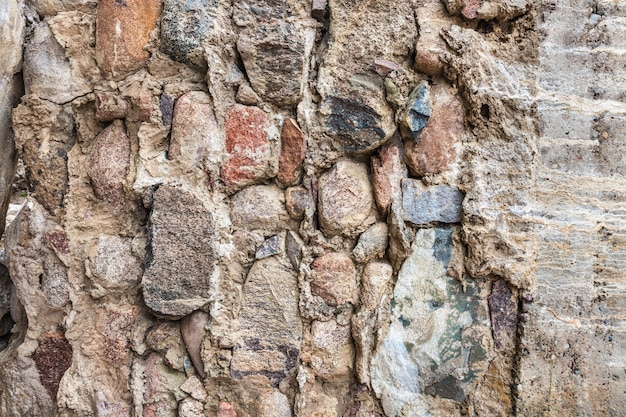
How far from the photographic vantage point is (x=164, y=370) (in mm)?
1285

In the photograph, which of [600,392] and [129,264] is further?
[129,264]

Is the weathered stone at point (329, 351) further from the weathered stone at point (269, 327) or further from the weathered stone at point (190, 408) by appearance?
the weathered stone at point (190, 408)

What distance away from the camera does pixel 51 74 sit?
53.5 inches

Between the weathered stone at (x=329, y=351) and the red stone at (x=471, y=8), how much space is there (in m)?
0.86

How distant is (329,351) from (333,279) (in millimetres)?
183

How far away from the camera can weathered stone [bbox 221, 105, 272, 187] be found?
1.28 meters

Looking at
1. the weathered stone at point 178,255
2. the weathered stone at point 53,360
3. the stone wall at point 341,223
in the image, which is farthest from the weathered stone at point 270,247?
the weathered stone at point 53,360

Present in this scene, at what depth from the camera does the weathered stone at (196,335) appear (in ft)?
4.13

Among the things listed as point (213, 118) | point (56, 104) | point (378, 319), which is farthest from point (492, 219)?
point (56, 104)

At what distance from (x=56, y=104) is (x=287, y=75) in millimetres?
641

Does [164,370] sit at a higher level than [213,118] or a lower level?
lower

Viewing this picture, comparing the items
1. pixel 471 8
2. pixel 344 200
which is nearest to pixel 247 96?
pixel 344 200

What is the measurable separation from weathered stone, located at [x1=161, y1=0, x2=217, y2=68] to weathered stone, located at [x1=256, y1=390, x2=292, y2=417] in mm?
872

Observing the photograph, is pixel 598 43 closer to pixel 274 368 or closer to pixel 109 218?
pixel 274 368
